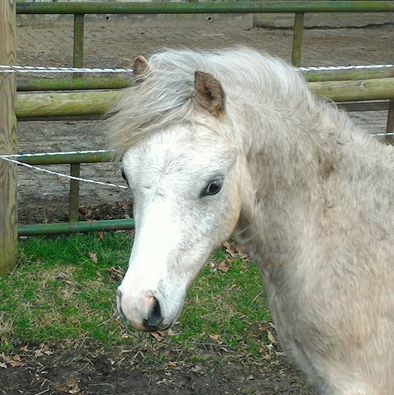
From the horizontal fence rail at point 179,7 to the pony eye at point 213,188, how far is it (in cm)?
310

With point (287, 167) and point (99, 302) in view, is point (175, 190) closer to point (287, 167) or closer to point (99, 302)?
point (287, 167)

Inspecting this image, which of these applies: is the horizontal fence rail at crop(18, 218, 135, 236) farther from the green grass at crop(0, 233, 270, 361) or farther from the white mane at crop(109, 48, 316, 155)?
the white mane at crop(109, 48, 316, 155)

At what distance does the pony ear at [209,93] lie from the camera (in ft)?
9.22

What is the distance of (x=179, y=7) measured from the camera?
5820mm

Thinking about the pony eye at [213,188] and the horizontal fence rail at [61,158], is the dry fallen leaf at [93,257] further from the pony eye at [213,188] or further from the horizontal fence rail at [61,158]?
the pony eye at [213,188]

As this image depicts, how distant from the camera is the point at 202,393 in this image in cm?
450

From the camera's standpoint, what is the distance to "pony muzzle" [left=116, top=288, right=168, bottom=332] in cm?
265

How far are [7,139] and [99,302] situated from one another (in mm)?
1112

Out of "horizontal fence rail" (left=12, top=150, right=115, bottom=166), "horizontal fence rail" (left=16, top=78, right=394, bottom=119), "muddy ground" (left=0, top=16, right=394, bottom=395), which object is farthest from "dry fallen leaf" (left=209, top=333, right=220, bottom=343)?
"horizontal fence rail" (left=16, top=78, right=394, bottom=119)

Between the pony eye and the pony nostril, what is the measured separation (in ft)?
1.29

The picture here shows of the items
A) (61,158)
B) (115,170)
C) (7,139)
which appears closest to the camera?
(7,139)

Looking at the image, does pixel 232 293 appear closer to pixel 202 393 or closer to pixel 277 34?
pixel 202 393

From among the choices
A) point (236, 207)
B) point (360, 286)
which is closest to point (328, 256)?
point (360, 286)

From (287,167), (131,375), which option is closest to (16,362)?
(131,375)
